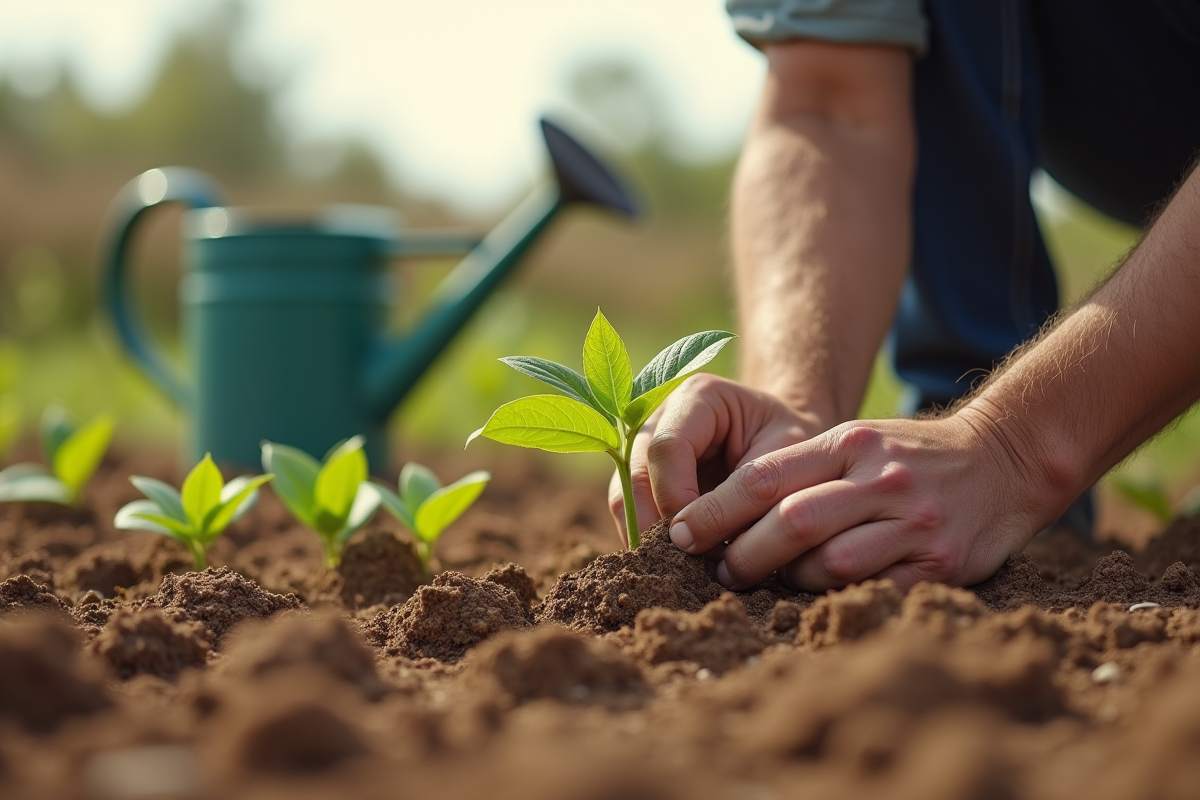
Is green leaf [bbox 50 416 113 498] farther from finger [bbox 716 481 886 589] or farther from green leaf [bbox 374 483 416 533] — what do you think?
finger [bbox 716 481 886 589]

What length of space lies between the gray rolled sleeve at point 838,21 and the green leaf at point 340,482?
109 centimetres

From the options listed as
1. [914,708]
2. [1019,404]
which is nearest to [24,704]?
[914,708]

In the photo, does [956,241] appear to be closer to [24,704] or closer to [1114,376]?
[1114,376]

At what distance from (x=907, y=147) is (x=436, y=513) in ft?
3.74

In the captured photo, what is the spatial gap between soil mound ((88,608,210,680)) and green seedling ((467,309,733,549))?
38 cm

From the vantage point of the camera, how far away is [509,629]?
3.79 ft

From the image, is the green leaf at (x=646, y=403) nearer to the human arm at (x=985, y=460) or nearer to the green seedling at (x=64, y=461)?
the human arm at (x=985, y=460)

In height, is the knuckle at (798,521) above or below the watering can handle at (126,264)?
below

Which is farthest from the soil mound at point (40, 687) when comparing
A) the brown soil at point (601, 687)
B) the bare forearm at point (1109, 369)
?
the bare forearm at point (1109, 369)

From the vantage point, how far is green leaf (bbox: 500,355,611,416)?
1173 mm

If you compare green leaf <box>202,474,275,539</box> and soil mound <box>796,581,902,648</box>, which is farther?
green leaf <box>202,474,275,539</box>

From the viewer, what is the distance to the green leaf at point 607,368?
120 centimetres

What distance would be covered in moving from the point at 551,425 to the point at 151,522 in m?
0.64

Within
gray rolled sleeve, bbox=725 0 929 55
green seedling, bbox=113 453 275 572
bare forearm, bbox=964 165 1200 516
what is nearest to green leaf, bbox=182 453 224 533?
green seedling, bbox=113 453 275 572
